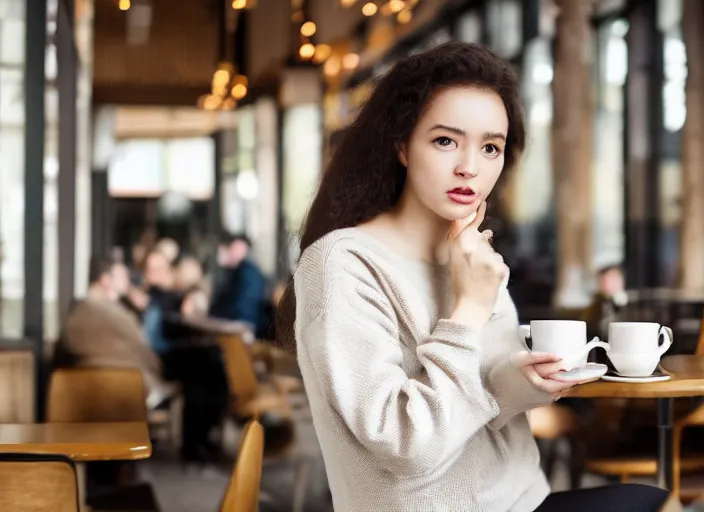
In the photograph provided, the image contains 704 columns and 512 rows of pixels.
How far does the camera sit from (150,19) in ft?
45.0

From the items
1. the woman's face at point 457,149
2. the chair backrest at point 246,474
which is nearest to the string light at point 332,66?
the chair backrest at point 246,474

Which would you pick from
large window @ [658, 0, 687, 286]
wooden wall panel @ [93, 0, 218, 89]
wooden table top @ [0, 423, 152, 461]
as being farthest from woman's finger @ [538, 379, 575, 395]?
wooden wall panel @ [93, 0, 218, 89]

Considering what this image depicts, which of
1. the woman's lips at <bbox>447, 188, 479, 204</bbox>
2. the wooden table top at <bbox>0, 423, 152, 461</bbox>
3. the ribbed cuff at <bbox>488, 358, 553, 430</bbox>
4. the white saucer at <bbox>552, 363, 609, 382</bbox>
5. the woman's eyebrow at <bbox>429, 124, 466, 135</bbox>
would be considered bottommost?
the wooden table top at <bbox>0, 423, 152, 461</bbox>

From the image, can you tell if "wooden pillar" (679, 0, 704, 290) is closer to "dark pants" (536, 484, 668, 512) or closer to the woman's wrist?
"dark pants" (536, 484, 668, 512)

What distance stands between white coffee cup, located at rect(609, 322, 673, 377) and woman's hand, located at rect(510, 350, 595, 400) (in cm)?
47

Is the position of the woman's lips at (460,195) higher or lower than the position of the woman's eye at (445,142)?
lower

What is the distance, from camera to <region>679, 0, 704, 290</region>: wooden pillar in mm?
8547

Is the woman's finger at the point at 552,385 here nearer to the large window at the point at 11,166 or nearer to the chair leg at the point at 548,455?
the large window at the point at 11,166

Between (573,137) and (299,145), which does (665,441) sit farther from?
(299,145)

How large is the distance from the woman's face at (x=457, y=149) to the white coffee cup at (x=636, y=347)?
1.54ft

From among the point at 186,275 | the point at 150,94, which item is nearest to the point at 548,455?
the point at 186,275

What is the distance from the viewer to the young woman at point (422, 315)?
1.32 metres

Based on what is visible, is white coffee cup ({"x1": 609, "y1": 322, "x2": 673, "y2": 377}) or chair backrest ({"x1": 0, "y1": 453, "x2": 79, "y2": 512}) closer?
white coffee cup ({"x1": 609, "y1": 322, "x2": 673, "y2": 377})

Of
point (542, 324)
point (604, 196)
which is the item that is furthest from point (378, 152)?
point (604, 196)
